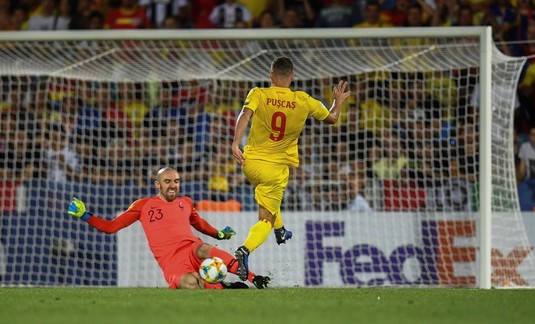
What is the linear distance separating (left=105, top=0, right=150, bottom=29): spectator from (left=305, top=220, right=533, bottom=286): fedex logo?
464 centimetres

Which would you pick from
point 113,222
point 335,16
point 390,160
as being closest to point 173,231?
point 113,222

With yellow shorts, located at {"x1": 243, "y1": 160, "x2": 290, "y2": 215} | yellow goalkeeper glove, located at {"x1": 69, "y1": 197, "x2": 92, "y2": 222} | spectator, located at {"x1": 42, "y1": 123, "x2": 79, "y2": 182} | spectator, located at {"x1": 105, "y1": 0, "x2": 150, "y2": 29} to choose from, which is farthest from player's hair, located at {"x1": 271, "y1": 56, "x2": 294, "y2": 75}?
spectator, located at {"x1": 105, "y1": 0, "x2": 150, "y2": 29}

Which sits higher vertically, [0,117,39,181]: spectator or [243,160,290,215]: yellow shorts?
[0,117,39,181]: spectator

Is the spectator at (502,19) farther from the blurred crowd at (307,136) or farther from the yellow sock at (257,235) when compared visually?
the yellow sock at (257,235)

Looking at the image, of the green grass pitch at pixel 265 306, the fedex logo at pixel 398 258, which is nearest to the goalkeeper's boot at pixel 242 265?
the green grass pitch at pixel 265 306

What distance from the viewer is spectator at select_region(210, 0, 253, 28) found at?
1530 centimetres

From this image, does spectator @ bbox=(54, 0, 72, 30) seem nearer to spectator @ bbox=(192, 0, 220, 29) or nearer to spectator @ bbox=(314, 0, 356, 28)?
spectator @ bbox=(192, 0, 220, 29)

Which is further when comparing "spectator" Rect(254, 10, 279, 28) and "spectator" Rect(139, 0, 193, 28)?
"spectator" Rect(139, 0, 193, 28)

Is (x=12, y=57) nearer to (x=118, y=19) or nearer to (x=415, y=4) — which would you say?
(x=118, y=19)

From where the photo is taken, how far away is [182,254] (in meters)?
9.13

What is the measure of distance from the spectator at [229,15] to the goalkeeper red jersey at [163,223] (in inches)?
243

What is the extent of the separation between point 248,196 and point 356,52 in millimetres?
2017

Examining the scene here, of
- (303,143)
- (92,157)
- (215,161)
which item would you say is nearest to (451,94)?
(303,143)

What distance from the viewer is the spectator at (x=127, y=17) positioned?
15531 millimetres
